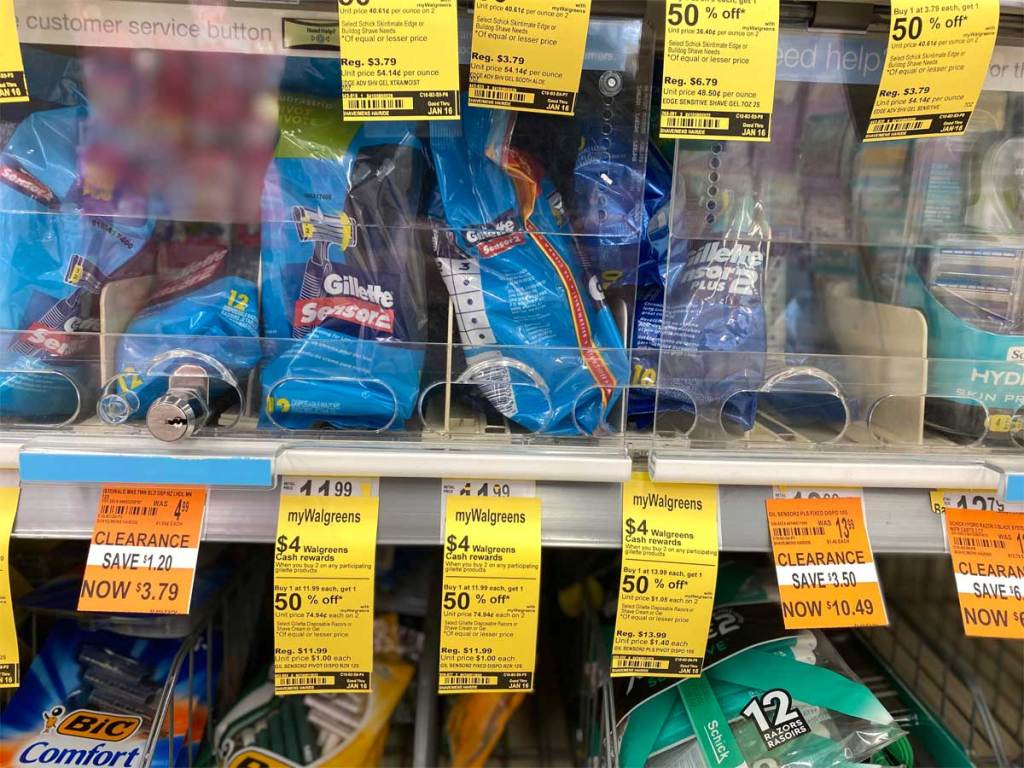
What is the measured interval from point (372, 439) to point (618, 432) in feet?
0.93

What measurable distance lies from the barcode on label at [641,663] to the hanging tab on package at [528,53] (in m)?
0.60

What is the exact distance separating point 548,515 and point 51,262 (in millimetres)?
643

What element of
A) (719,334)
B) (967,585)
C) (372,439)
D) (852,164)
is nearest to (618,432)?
(719,334)

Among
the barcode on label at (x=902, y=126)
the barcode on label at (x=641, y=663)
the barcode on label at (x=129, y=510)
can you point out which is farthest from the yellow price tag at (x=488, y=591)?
the barcode on label at (x=902, y=126)

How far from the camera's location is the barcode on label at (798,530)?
2.62ft

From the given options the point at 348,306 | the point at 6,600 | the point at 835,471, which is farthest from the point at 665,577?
the point at 6,600

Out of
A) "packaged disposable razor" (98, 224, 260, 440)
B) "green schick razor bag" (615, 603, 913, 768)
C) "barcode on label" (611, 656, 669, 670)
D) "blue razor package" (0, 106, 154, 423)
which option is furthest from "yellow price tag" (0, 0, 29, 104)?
"green schick razor bag" (615, 603, 913, 768)

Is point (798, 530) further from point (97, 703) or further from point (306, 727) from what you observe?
point (97, 703)

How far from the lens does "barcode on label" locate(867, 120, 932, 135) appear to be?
2.56ft

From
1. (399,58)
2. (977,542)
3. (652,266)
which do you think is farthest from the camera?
(652,266)

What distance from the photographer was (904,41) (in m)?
0.74

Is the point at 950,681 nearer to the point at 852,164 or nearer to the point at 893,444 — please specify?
the point at 893,444

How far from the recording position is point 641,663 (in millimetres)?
814

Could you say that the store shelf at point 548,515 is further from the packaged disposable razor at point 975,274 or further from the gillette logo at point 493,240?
the gillette logo at point 493,240
